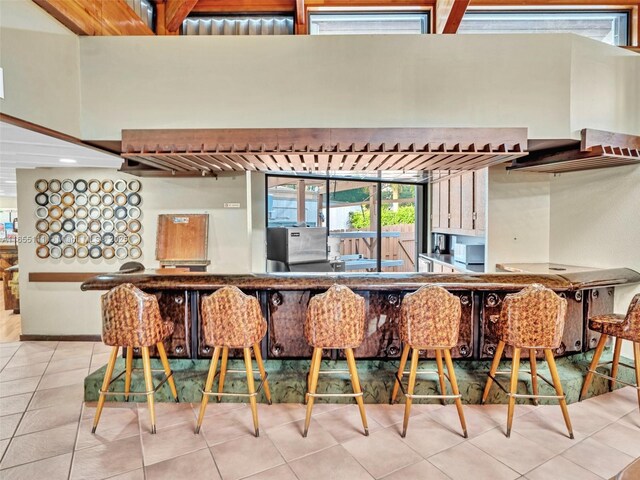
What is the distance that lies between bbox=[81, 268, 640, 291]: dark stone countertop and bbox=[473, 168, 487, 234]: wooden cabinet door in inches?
72.3

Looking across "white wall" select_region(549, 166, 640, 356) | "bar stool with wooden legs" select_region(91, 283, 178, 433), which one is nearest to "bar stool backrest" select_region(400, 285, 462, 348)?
"bar stool with wooden legs" select_region(91, 283, 178, 433)

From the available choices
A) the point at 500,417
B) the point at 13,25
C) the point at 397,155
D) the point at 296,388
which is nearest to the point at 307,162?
the point at 397,155

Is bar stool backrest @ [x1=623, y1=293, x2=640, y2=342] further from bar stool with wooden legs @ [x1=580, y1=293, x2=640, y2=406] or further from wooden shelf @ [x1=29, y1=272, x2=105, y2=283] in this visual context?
wooden shelf @ [x1=29, y1=272, x2=105, y2=283]

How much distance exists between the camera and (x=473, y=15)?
436cm

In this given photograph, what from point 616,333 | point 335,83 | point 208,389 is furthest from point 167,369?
point 616,333

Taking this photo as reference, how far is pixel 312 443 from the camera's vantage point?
2.31 meters

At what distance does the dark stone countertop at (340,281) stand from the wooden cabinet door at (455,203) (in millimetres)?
2513

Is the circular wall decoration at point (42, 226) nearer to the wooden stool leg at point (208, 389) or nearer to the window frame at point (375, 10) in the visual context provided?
the wooden stool leg at point (208, 389)

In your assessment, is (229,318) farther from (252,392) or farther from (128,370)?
(128,370)

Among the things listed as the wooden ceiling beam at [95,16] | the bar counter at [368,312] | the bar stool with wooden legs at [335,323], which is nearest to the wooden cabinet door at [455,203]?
the bar counter at [368,312]

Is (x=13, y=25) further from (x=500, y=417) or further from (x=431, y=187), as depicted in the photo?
(x=431, y=187)

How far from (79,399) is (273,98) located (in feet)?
9.91

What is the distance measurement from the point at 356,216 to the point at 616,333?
4.08 m

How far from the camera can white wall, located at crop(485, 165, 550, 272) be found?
14.0 ft
